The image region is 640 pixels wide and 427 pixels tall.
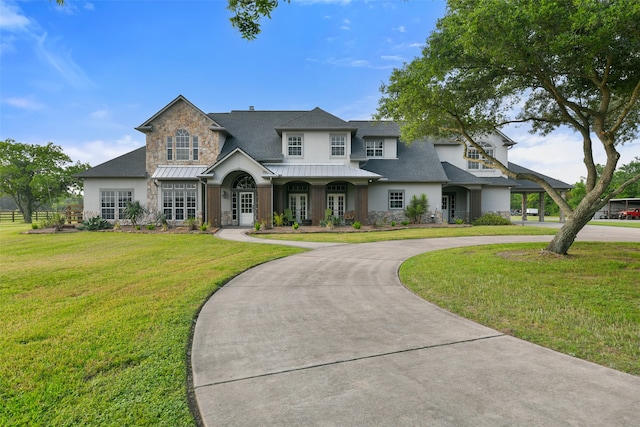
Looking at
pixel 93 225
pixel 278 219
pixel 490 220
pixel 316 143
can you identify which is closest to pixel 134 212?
pixel 93 225

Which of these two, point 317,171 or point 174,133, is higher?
point 174,133

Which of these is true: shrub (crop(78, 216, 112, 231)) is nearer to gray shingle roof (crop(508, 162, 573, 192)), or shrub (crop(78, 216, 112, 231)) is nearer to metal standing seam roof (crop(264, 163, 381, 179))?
metal standing seam roof (crop(264, 163, 381, 179))

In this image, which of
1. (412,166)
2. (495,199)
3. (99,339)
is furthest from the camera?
(495,199)

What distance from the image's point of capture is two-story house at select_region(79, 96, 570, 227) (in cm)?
2075

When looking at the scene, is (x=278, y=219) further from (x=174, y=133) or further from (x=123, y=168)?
(x=123, y=168)

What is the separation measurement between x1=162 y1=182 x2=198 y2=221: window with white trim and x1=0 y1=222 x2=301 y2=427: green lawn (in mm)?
12902

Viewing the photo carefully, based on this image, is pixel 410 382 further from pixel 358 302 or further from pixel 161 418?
pixel 358 302

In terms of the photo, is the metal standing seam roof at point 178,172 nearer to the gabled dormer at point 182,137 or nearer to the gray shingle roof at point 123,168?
the gabled dormer at point 182,137

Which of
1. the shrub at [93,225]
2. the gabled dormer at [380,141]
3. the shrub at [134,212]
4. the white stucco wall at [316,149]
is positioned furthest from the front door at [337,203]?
the shrub at [93,225]

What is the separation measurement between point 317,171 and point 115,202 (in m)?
14.5

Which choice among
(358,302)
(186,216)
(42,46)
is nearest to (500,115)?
(358,302)

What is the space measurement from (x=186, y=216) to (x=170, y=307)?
18.2 meters

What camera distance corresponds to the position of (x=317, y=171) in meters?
21.0

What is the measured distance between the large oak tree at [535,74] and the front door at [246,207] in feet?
41.4
